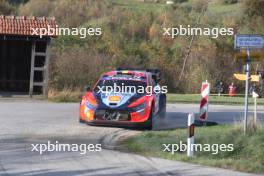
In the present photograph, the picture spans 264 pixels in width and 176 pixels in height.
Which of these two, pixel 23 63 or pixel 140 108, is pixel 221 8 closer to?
pixel 23 63

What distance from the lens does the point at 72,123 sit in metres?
18.5

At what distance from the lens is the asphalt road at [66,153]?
430 inches

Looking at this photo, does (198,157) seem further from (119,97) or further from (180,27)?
(180,27)

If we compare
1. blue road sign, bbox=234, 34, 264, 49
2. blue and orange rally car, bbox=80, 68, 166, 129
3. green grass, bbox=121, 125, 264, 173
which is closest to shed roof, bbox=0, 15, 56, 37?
blue and orange rally car, bbox=80, 68, 166, 129

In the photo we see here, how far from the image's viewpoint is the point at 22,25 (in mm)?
27422

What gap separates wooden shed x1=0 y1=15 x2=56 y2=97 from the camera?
27.8m

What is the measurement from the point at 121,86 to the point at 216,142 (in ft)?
15.4

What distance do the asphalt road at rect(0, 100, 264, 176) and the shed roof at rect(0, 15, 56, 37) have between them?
15.9 feet

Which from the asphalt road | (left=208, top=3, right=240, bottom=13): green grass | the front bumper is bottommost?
the asphalt road

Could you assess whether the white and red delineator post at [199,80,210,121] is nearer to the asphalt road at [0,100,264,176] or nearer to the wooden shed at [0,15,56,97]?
the asphalt road at [0,100,264,176]

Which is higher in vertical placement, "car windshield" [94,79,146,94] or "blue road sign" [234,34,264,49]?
"blue road sign" [234,34,264,49]

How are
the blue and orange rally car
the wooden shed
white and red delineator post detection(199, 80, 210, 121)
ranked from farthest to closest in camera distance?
the wooden shed < white and red delineator post detection(199, 80, 210, 121) < the blue and orange rally car

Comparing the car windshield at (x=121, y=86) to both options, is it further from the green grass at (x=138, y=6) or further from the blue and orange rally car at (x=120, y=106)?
the green grass at (x=138, y=6)

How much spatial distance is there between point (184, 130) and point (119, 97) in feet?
6.59
